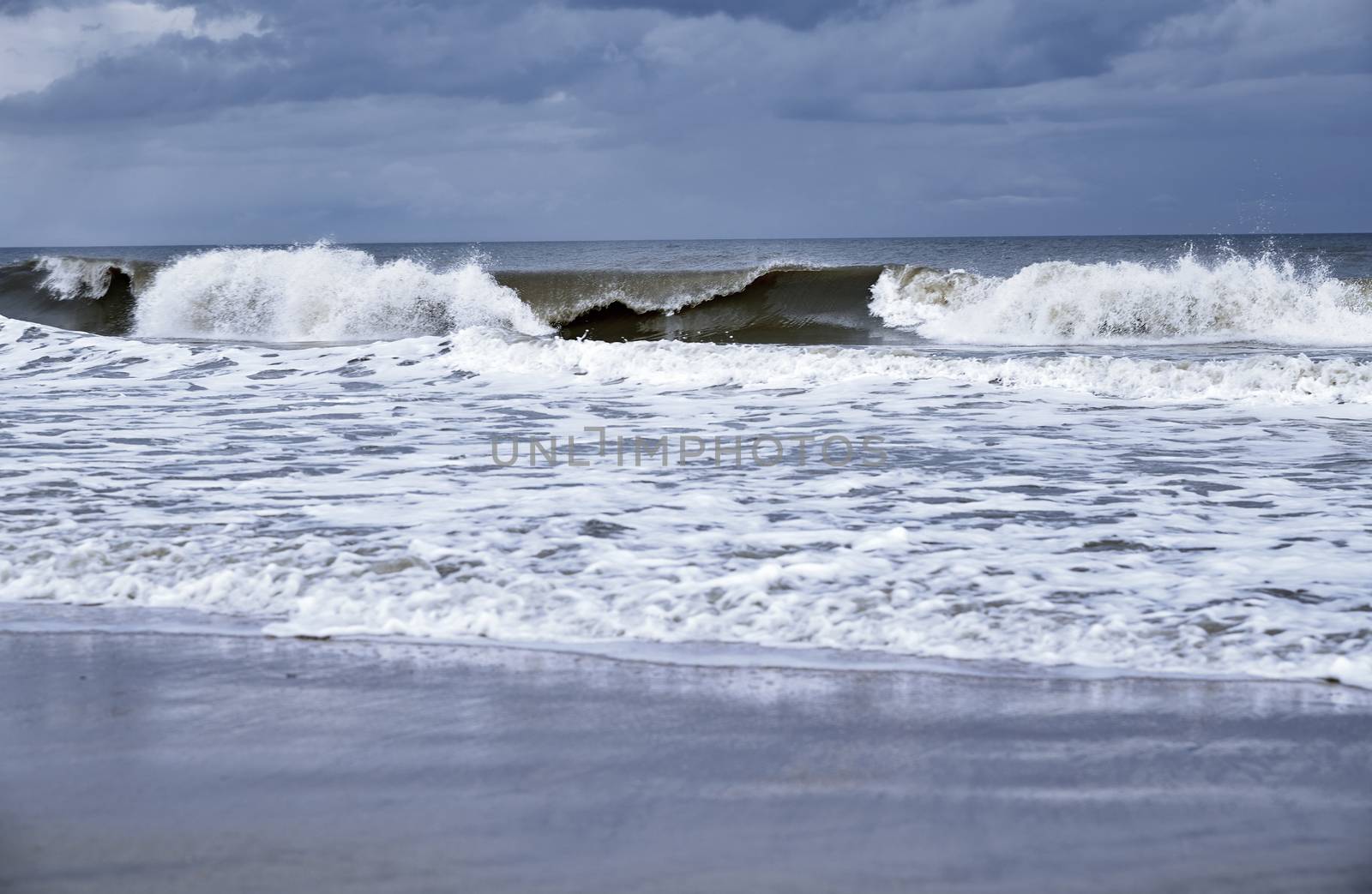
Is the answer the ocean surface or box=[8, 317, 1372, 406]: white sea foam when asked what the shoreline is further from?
box=[8, 317, 1372, 406]: white sea foam

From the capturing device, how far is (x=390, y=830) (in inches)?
90.4

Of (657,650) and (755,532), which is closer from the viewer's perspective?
(657,650)

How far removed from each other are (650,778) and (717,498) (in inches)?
116

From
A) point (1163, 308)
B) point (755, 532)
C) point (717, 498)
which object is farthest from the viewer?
point (1163, 308)

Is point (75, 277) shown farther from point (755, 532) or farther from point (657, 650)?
point (657, 650)

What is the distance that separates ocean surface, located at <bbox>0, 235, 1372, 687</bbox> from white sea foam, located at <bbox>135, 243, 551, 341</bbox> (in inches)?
176

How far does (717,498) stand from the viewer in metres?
5.45

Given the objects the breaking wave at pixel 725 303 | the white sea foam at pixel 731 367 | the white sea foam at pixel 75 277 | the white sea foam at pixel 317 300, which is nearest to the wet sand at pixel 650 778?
the white sea foam at pixel 731 367

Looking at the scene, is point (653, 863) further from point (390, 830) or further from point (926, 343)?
point (926, 343)

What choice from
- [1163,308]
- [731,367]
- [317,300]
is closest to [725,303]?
[317,300]

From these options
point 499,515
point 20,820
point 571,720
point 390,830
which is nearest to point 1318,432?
point 499,515

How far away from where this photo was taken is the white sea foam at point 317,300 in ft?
61.8

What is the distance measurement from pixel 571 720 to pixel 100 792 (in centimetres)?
104

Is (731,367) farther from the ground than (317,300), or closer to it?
closer to it
